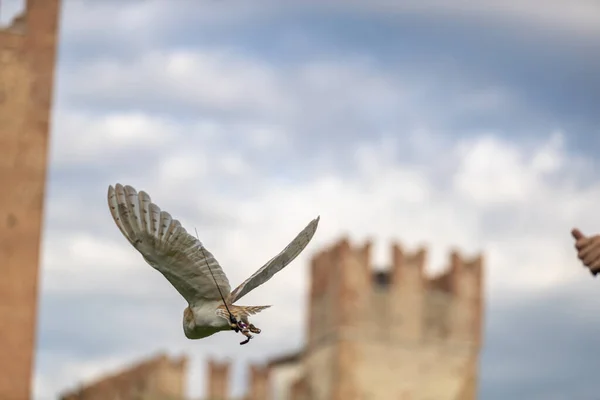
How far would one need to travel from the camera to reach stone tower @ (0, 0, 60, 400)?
29.6m

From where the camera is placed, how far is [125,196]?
6.73m

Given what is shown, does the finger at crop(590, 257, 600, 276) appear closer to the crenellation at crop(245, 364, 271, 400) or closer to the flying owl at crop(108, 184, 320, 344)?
the flying owl at crop(108, 184, 320, 344)

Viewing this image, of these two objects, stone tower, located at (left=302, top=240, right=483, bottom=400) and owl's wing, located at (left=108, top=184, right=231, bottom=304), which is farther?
stone tower, located at (left=302, top=240, right=483, bottom=400)

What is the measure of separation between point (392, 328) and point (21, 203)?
2586 centimetres

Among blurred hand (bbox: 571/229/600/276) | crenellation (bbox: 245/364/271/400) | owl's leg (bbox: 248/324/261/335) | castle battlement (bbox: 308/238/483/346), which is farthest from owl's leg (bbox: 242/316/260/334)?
crenellation (bbox: 245/364/271/400)

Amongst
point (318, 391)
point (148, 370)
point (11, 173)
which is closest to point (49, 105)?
point (11, 173)

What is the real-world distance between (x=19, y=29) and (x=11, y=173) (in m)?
3.23

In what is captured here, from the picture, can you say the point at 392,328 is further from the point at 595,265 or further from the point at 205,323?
the point at 205,323

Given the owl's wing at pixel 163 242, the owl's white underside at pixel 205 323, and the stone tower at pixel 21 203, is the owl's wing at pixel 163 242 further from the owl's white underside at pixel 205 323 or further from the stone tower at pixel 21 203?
the stone tower at pixel 21 203

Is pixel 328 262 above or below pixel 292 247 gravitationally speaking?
above

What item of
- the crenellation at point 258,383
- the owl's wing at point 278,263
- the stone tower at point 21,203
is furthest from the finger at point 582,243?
the crenellation at point 258,383

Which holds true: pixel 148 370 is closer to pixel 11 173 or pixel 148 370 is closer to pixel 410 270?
pixel 410 270

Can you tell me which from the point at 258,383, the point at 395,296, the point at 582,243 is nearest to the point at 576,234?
the point at 582,243

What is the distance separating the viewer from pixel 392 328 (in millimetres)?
54031
